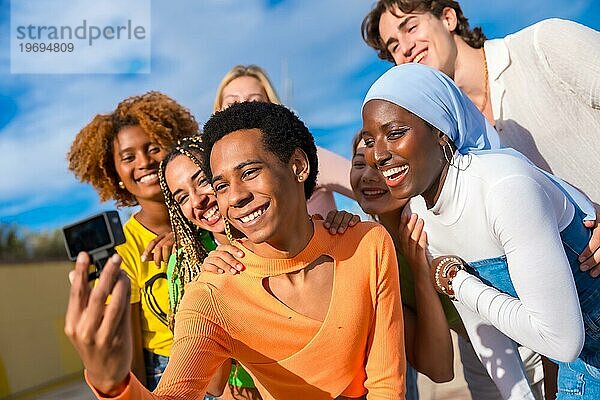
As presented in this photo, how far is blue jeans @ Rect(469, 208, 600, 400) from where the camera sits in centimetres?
171

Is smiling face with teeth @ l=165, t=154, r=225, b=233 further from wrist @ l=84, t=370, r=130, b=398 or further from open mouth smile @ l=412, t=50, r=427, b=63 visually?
wrist @ l=84, t=370, r=130, b=398

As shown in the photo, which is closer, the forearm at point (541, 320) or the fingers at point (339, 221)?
the forearm at point (541, 320)

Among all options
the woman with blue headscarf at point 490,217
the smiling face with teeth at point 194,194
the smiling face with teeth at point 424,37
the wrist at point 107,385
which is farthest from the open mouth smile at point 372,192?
the wrist at point 107,385

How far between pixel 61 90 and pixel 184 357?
5315 mm

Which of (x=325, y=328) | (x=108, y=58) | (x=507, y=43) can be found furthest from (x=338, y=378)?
(x=108, y=58)

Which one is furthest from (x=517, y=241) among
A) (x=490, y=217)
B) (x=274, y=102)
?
(x=274, y=102)

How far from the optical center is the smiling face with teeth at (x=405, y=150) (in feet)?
5.72

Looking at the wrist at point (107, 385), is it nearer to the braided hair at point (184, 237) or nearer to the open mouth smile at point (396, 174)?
the open mouth smile at point (396, 174)

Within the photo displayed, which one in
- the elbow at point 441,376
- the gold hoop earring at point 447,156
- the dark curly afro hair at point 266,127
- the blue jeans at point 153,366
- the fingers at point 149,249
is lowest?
the blue jeans at point 153,366

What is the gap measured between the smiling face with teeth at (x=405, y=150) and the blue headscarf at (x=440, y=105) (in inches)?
1.0

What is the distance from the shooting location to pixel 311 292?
1.76 meters

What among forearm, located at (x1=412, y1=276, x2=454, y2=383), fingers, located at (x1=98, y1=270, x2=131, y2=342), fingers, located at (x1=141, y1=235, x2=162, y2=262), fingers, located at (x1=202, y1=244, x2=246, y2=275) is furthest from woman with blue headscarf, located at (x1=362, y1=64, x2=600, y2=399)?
fingers, located at (x1=141, y1=235, x2=162, y2=262)

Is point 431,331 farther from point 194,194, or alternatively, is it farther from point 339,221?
point 194,194

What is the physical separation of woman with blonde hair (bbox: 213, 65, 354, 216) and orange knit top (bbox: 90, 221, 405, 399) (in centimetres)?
84
